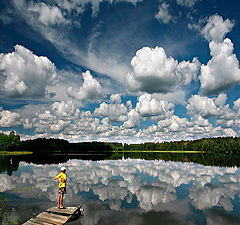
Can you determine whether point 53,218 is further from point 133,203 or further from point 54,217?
point 133,203

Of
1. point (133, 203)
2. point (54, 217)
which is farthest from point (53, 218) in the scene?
point (133, 203)

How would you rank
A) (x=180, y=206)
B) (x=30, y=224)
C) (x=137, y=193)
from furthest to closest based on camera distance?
1. (x=137, y=193)
2. (x=180, y=206)
3. (x=30, y=224)

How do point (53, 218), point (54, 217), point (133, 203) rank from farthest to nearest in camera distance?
point (133, 203)
point (54, 217)
point (53, 218)

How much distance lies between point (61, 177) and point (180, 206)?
15.3m

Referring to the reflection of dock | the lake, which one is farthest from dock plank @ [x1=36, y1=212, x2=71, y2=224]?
the lake

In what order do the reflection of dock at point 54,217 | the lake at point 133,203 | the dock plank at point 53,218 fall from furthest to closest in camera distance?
the lake at point 133,203 → the dock plank at point 53,218 → the reflection of dock at point 54,217

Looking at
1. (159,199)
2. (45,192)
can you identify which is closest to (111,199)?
(159,199)

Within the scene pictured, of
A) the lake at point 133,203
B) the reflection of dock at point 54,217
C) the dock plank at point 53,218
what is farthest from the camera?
the lake at point 133,203

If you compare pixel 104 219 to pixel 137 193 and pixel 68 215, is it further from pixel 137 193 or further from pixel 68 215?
pixel 137 193

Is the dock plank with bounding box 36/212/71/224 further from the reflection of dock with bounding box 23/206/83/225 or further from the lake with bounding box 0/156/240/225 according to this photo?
the lake with bounding box 0/156/240/225

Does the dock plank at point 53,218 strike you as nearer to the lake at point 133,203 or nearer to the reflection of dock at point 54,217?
the reflection of dock at point 54,217

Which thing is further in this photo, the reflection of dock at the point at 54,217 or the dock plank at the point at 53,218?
the dock plank at the point at 53,218

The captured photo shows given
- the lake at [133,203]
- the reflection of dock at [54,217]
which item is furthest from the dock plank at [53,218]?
the lake at [133,203]

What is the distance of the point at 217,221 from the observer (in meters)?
18.4
